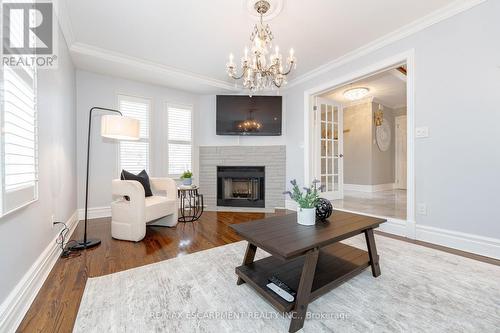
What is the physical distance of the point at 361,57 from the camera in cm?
301

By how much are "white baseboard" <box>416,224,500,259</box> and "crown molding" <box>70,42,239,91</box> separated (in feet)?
12.5

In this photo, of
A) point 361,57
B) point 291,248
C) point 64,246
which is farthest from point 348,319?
point 361,57

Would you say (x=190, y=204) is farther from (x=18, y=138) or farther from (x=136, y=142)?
(x=18, y=138)

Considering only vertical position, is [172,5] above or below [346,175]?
above

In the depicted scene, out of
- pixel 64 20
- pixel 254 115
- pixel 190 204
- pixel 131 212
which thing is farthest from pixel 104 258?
pixel 254 115

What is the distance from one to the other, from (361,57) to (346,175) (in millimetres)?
4212

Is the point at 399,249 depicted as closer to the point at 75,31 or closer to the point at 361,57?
the point at 361,57

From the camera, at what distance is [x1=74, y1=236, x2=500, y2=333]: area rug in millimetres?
1174

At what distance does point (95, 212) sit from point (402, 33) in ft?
16.8

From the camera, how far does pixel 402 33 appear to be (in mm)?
2570

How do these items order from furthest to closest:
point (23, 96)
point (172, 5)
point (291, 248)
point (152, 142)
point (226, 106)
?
point (226, 106), point (152, 142), point (172, 5), point (23, 96), point (291, 248)

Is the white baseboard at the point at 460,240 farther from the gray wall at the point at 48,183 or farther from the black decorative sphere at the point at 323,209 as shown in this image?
the gray wall at the point at 48,183

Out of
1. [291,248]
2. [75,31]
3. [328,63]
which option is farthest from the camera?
[328,63]

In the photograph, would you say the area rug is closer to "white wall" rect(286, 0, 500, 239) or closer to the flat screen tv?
"white wall" rect(286, 0, 500, 239)
